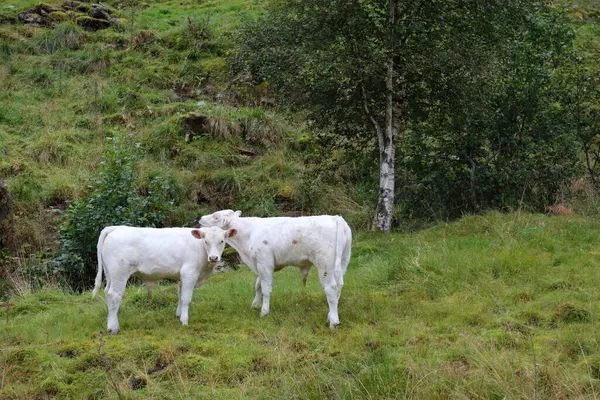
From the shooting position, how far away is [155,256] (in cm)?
960

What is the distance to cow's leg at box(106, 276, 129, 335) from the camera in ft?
30.3

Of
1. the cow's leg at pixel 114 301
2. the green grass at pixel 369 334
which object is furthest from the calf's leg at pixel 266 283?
the cow's leg at pixel 114 301

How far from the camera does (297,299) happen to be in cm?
1056

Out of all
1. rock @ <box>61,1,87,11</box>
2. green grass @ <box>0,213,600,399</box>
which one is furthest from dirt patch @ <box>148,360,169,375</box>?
rock @ <box>61,1,87,11</box>

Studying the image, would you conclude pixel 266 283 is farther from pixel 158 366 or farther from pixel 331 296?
pixel 158 366

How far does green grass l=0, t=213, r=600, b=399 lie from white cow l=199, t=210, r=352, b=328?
1.69 ft

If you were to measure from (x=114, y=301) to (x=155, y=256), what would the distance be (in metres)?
0.88

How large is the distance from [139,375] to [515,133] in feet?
42.3

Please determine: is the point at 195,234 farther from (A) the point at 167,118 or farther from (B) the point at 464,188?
(A) the point at 167,118

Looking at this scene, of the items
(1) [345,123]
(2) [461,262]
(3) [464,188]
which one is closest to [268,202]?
(1) [345,123]

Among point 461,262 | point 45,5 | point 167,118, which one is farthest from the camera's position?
point 45,5

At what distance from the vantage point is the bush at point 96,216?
47.8 feet

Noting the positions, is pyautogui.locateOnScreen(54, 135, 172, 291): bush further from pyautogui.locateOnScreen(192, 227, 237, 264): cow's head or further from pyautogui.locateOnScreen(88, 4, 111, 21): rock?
pyautogui.locateOnScreen(88, 4, 111, 21): rock

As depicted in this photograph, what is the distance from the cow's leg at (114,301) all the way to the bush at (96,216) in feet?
17.1
